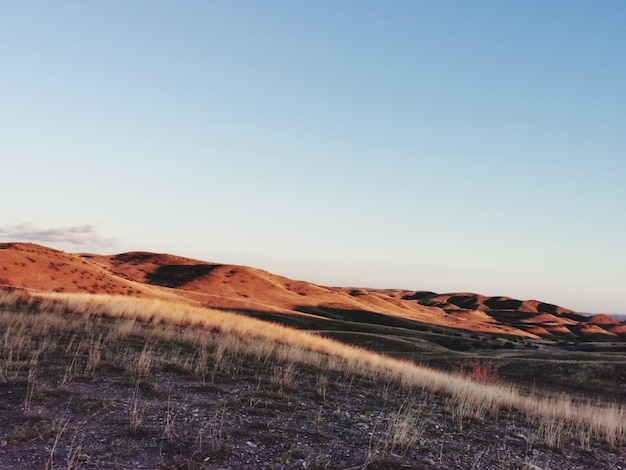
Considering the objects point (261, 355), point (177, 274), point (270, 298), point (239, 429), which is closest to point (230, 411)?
point (239, 429)

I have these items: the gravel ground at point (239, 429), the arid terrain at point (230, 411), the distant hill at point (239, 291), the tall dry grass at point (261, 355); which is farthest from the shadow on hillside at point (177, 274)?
the gravel ground at point (239, 429)

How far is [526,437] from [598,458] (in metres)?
1.20

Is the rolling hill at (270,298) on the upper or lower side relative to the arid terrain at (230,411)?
lower

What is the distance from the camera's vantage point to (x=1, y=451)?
17.7ft

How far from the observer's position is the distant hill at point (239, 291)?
5423 centimetres

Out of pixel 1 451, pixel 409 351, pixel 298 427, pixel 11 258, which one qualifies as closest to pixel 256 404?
pixel 298 427

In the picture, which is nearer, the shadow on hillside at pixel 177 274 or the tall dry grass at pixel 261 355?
the tall dry grass at pixel 261 355

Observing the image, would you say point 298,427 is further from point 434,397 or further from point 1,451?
point 434,397

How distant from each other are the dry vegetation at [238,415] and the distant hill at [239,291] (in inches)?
1386

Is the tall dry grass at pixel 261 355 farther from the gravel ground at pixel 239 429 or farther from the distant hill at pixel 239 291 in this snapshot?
the distant hill at pixel 239 291

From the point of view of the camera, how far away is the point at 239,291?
93.6m

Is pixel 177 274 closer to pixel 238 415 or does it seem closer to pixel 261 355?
pixel 261 355

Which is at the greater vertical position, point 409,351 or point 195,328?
point 195,328

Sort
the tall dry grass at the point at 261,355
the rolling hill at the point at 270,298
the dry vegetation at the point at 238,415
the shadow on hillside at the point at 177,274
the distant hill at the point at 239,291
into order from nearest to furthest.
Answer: the dry vegetation at the point at 238,415 < the tall dry grass at the point at 261,355 < the rolling hill at the point at 270,298 < the distant hill at the point at 239,291 < the shadow on hillside at the point at 177,274
